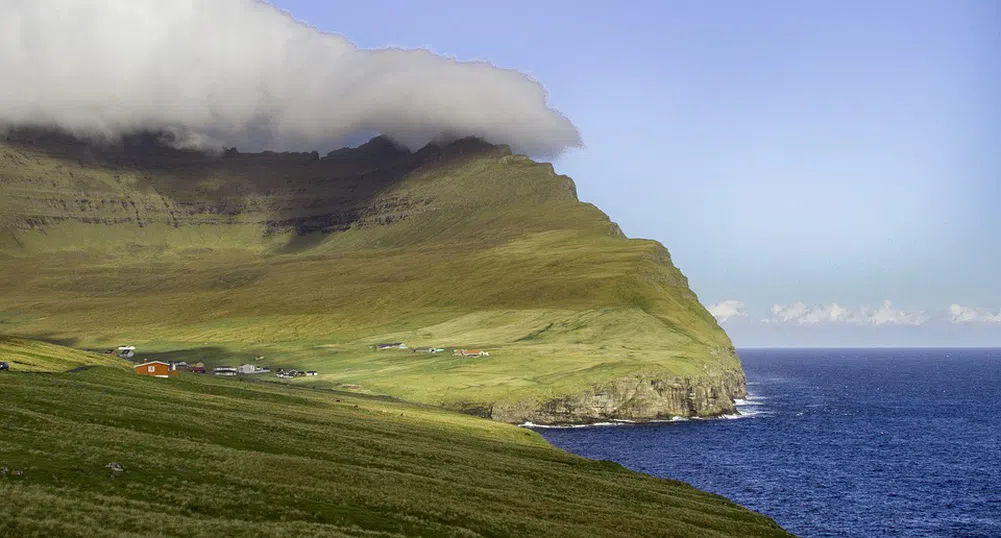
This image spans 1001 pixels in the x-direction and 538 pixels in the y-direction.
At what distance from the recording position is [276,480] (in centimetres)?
5578

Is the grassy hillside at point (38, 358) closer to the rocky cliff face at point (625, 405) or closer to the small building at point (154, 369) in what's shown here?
A: the small building at point (154, 369)

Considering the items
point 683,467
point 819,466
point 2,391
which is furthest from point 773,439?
point 2,391

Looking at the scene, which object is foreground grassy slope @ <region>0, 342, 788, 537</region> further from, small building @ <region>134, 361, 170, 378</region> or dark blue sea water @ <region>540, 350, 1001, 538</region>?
small building @ <region>134, 361, 170, 378</region>

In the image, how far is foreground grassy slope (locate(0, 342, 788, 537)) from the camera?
4381 centimetres

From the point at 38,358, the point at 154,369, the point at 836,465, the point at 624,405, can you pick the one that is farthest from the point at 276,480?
the point at 624,405

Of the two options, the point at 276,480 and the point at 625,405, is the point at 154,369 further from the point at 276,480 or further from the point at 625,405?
the point at 276,480

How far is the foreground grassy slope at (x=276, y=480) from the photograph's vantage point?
4381 cm

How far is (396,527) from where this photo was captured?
49188 millimetres

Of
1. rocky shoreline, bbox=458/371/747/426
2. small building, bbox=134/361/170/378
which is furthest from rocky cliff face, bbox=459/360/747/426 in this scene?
small building, bbox=134/361/170/378

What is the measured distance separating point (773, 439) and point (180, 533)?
136985 mm

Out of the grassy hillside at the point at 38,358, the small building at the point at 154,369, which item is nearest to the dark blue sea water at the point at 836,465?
the small building at the point at 154,369

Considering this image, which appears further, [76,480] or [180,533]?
[76,480]

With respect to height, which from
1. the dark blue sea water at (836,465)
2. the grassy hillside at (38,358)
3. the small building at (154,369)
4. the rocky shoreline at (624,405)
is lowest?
the dark blue sea water at (836,465)

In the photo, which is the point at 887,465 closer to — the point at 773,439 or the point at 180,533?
the point at 773,439
